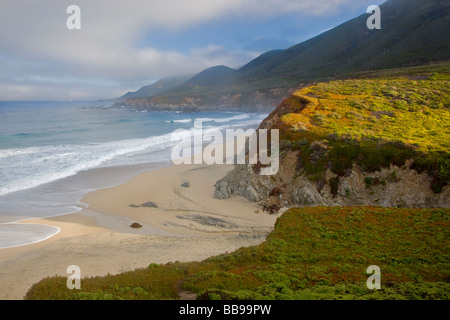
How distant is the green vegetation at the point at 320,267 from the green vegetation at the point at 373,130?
692 cm

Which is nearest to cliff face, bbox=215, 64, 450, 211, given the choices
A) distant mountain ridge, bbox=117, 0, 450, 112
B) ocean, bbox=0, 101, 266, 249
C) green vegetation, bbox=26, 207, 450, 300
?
green vegetation, bbox=26, 207, 450, 300

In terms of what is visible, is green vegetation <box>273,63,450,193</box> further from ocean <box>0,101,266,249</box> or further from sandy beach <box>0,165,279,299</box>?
ocean <box>0,101,266,249</box>

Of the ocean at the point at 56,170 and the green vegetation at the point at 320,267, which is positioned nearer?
the green vegetation at the point at 320,267

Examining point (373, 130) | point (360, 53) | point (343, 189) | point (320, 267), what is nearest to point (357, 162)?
point (343, 189)

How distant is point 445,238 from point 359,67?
108305mm

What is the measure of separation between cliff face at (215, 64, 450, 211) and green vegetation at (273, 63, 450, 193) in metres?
0.06

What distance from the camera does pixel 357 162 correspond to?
19.5 meters

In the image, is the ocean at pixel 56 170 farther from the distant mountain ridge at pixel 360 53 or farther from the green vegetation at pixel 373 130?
the distant mountain ridge at pixel 360 53

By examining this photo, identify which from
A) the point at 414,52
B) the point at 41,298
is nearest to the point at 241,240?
the point at 41,298

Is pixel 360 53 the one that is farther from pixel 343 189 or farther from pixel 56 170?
pixel 56 170

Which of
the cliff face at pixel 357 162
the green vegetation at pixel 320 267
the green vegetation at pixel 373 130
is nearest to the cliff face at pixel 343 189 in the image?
the cliff face at pixel 357 162

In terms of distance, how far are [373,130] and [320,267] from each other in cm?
1734

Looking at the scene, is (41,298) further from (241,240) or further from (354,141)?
(354,141)

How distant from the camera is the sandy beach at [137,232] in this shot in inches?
500
